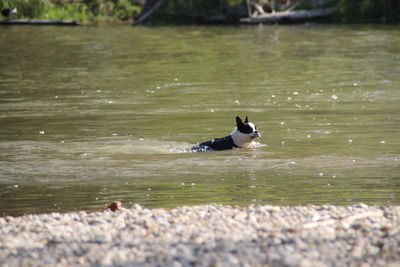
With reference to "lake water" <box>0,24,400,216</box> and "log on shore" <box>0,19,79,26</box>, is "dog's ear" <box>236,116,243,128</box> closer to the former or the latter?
"lake water" <box>0,24,400,216</box>

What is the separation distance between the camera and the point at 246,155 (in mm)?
13242

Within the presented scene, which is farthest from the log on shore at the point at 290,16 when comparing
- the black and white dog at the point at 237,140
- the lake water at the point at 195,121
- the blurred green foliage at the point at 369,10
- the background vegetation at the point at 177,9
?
the black and white dog at the point at 237,140

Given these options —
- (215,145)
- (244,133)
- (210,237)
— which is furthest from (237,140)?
(210,237)

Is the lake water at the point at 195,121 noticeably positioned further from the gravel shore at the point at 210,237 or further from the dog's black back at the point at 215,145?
the gravel shore at the point at 210,237

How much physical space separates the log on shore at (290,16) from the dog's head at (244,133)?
2847 centimetres

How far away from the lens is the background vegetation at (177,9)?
4131 cm

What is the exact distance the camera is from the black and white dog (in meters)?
13.4

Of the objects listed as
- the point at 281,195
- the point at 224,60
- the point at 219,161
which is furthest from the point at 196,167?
the point at 224,60

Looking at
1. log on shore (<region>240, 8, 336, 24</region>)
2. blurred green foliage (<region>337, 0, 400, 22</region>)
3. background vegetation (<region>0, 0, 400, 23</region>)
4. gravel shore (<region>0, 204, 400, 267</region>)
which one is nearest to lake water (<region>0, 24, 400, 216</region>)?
gravel shore (<region>0, 204, 400, 267</region>)

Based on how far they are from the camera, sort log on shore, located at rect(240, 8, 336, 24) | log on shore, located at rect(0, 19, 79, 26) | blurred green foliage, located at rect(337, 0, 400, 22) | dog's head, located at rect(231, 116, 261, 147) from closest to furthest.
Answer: dog's head, located at rect(231, 116, 261, 147)
blurred green foliage, located at rect(337, 0, 400, 22)
log on shore, located at rect(240, 8, 336, 24)
log on shore, located at rect(0, 19, 79, 26)

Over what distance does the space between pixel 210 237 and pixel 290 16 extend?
34.9 metres

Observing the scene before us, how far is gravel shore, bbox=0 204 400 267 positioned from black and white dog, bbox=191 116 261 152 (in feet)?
15.0

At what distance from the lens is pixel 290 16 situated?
41.1 meters

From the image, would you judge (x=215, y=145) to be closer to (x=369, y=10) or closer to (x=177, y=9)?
(x=369, y=10)
